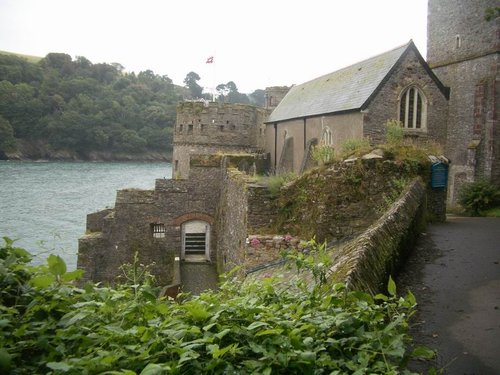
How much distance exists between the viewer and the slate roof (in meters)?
20.6

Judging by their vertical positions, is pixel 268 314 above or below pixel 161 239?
above

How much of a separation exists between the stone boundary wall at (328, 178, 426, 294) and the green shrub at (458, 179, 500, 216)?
1399 cm

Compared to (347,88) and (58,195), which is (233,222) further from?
(58,195)

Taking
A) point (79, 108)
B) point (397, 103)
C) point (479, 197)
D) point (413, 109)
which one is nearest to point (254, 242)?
point (397, 103)

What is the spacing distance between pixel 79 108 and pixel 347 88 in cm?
6877

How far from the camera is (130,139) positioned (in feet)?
292

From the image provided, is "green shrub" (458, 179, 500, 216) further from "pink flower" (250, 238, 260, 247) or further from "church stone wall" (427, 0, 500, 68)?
"pink flower" (250, 238, 260, 247)

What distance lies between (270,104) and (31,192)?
2977 cm

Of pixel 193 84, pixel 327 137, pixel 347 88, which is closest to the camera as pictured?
pixel 327 137

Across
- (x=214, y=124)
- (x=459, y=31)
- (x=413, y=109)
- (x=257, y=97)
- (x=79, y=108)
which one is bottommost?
(x=214, y=124)

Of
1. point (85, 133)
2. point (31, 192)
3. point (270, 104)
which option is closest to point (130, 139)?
point (85, 133)

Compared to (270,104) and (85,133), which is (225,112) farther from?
(85,133)

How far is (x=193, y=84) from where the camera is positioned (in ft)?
416

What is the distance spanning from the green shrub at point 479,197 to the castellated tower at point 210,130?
51.5 feet
